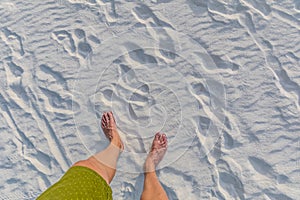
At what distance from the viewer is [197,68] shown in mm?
1606

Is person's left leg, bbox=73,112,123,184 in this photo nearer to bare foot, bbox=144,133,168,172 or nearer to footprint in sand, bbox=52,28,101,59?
bare foot, bbox=144,133,168,172

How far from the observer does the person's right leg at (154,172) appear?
1.52m

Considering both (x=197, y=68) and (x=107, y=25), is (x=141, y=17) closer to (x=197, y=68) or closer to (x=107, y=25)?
(x=107, y=25)

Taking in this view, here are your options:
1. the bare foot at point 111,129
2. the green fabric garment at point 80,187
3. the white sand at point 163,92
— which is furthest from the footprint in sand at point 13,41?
the green fabric garment at point 80,187

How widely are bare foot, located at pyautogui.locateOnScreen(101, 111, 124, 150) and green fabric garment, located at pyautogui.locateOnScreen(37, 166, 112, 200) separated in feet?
0.76

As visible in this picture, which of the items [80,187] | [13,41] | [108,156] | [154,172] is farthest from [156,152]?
[13,41]

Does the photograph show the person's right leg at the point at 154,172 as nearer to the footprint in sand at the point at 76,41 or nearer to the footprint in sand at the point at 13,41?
the footprint in sand at the point at 76,41

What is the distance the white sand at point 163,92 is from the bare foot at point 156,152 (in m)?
0.03

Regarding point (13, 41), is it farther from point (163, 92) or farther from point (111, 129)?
point (163, 92)

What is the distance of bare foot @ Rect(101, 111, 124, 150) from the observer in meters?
1.61

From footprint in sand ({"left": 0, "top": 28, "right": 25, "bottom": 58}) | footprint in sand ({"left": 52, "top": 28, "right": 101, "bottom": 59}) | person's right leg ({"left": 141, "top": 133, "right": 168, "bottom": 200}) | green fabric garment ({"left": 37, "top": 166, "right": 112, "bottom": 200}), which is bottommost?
person's right leg ({"left": 141, "top": 133, "right": 168, "bottom": 200})

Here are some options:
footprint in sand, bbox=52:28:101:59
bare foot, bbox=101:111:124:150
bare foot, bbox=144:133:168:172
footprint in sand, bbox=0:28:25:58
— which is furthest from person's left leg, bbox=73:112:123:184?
footprint in sand, bbox=0:28:25:58

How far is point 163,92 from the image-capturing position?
63.7 inches

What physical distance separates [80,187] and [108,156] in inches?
11.7
